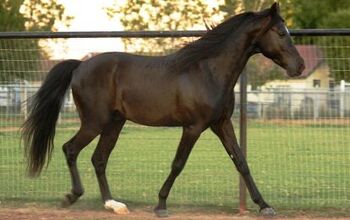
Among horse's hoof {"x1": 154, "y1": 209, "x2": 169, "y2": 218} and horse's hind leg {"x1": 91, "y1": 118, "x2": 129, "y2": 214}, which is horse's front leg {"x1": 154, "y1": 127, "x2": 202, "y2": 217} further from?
horse's hind leg {"x1": 91, "y1": 118, "x2": 129, "y2": 214}

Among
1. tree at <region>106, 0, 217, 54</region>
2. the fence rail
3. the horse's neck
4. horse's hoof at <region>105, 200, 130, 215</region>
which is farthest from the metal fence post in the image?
tree at <region>106, 0, 217, 54</region>

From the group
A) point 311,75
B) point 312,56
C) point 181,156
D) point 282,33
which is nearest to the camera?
point 282,33

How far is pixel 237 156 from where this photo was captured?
796 cm

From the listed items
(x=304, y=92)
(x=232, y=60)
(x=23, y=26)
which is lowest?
(x=304, y=92)

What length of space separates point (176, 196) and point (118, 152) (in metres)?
5.78

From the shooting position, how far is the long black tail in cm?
839

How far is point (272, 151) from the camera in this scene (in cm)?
1335

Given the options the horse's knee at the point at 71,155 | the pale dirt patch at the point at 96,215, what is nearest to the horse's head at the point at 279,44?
the pale dirt patch at the point at 96,215

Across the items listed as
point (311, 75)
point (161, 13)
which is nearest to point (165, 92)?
point (311, 75)

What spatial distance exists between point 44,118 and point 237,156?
8.00ft

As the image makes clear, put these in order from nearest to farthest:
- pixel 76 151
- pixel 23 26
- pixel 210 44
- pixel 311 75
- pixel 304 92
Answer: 1. pixel 210 44
2. pixel 76 151
3. pixel 304 92
4. pixel 311 75
5. pixel 23 26

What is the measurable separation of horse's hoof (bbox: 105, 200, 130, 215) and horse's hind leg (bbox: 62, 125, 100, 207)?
357 mm

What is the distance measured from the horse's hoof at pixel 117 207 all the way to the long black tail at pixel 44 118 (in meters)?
0.97

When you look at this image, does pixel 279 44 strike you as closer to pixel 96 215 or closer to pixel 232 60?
pixel 232 60
